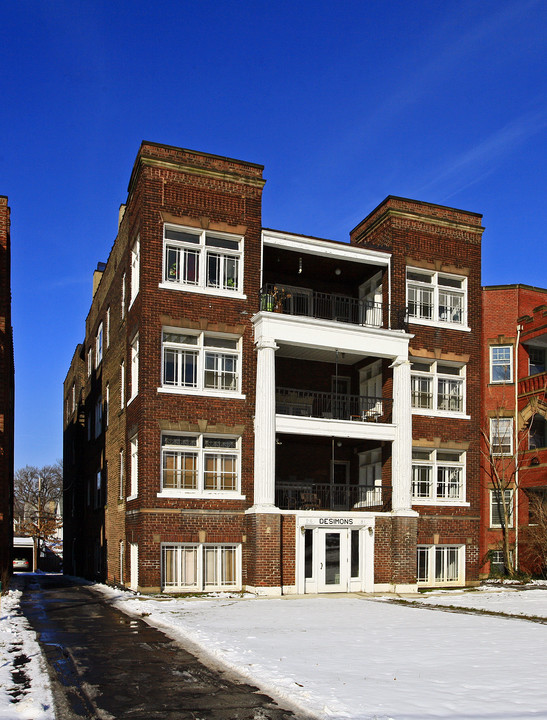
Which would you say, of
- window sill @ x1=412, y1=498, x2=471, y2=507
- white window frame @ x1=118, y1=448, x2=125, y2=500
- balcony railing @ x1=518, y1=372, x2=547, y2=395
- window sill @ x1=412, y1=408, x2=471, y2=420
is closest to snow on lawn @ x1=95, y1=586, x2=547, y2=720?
window sill @ x1=412, y1=498, x2=471, y2=507

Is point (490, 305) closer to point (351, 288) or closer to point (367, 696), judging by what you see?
point (351, 288)

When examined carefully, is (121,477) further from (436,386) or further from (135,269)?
(436,386)

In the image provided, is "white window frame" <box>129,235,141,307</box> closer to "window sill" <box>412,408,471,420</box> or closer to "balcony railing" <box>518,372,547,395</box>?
"window sill" <box>412,408,471,420</box>

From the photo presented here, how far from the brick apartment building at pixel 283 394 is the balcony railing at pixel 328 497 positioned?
3.4 inches

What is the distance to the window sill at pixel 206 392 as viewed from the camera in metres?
24.8

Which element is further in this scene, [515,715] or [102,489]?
[102,489]

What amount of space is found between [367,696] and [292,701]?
0.90 meters

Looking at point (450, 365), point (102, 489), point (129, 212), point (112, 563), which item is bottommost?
point (112, 563)

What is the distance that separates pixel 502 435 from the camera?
3247 centimetres

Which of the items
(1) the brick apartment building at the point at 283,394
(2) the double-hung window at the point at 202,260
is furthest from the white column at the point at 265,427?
(2) the double-hung window at the point at 202,260

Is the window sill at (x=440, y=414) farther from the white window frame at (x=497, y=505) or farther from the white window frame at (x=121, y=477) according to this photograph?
the white window frame at (x=121, y=477)

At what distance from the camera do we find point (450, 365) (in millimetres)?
29797

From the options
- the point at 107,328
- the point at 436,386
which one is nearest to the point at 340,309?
the point at 436,386

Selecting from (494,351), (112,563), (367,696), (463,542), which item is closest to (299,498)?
(463,542)
